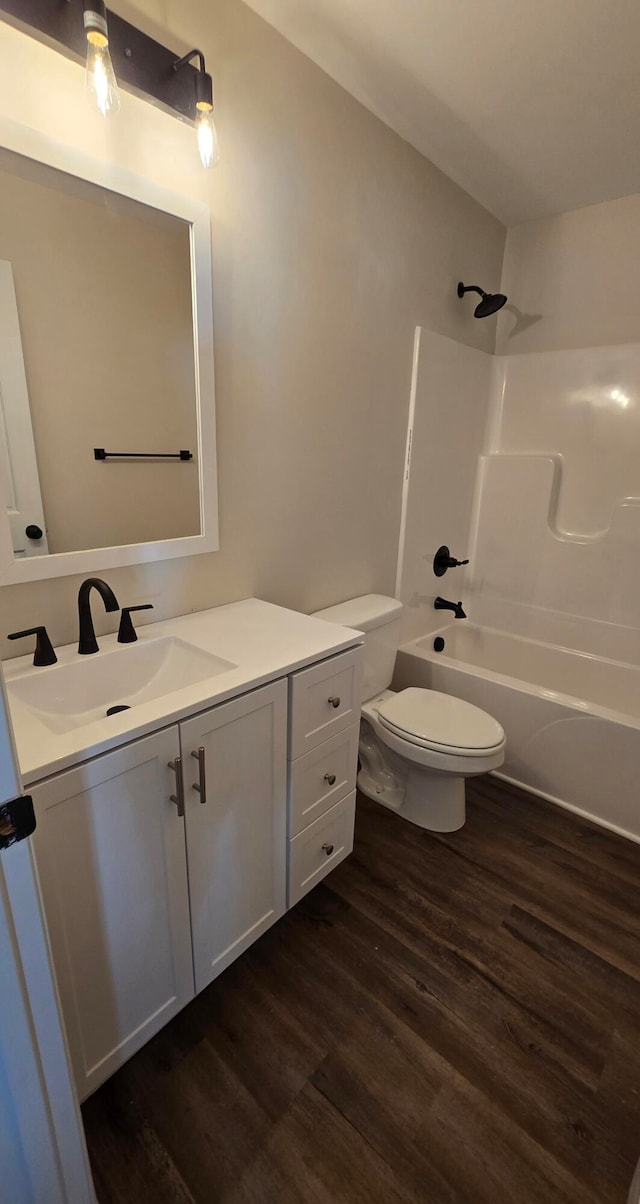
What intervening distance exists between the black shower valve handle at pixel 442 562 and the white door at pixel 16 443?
1.86 m

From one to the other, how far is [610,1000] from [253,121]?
254cm

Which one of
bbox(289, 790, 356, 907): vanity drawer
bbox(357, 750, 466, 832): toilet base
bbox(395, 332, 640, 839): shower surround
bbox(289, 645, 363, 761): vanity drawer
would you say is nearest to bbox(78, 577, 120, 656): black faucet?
bbox(289, 645, 363, 761): vanity drawer

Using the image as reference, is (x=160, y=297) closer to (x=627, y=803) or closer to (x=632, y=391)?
(x=632, y=391)

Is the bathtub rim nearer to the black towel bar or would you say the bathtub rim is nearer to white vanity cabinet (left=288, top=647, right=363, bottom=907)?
white vanity cabinet (left=288, top=647, right=363, bottom=907)

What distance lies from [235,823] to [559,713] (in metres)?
1.41

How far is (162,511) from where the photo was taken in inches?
55.1

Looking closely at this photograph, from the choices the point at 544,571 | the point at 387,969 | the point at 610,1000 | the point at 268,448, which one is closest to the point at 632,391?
the point at 544,571

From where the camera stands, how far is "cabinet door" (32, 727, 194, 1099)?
2.85 ft

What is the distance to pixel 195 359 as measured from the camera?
138 centimetres

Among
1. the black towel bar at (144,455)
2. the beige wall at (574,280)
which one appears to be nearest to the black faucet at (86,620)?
the black towel bar at (144,455)

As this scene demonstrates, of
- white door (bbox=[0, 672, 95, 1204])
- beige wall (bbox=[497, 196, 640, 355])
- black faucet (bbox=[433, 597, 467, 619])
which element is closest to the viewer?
white door (bbox=[0, 672, 95, 1204])

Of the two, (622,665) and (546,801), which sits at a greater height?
(622,665)

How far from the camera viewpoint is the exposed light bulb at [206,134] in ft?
3.89

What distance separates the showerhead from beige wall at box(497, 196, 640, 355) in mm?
389
